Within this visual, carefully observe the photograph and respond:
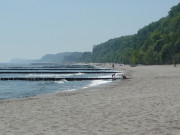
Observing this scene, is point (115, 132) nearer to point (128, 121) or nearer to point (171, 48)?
point (128, 121)

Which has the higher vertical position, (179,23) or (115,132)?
(179,23)

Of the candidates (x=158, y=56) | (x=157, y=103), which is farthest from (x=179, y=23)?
(x=157, y=103)

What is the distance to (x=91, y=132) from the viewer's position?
10688 millimetres

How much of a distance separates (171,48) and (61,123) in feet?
425

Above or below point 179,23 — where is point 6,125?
below

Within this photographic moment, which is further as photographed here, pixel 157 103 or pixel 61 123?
pixel 157 103

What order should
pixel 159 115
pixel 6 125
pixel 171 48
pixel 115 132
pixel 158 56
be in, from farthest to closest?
pixel 158 56, pixel 171 48, pixel 159 115, pixel 6 125, pixel 115 132

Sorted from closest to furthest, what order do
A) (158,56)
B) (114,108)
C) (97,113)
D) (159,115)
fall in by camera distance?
(159,115), (97,113), (114,108), (158,56)

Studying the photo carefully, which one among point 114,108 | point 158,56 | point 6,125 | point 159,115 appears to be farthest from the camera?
point 158,56

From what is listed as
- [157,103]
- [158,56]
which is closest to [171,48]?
[158,56]

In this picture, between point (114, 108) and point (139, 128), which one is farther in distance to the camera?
point (114, 108)

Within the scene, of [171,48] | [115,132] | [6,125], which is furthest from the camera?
[171,48]

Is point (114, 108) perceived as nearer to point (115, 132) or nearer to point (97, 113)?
point (97, 113)

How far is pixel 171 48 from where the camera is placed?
135875mm
